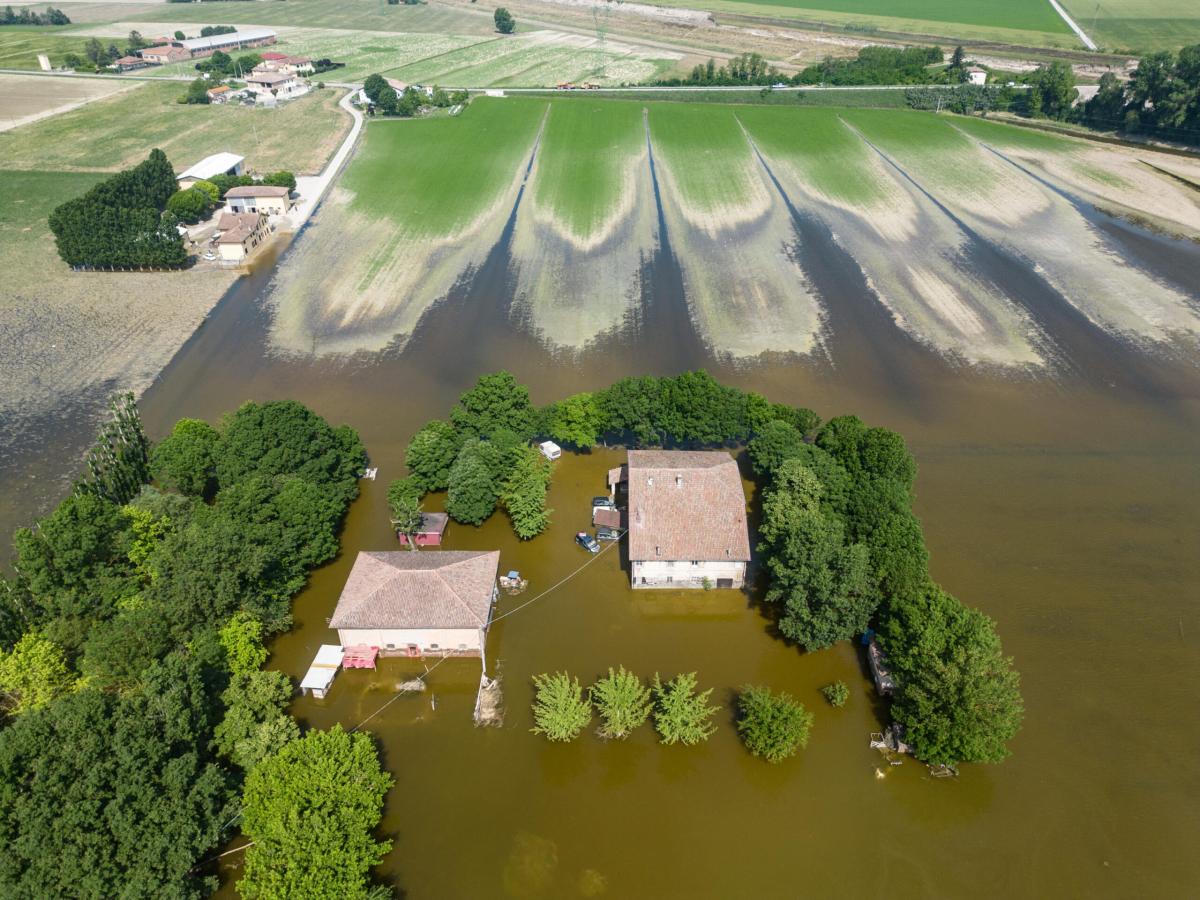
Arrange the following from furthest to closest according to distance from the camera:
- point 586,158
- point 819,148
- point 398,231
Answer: point 819,148 → point 586,158 → point 398,231

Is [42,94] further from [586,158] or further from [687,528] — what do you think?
[687,528]

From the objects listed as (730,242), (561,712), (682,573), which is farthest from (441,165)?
(561,712)

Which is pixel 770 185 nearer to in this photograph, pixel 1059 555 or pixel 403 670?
pixel 1059 555

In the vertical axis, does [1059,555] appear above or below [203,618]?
below

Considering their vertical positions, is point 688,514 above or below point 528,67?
below

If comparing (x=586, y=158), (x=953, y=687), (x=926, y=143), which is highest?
(x=926, y=143)

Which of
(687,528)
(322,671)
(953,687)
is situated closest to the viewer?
(953,687)

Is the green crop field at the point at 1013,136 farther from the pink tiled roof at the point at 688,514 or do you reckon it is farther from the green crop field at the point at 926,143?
the pink tiled roof at the point at 688,514

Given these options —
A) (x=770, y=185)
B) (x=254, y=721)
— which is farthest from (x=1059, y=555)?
(x=770, y=185)

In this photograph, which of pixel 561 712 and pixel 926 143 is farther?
pixel 926 143
